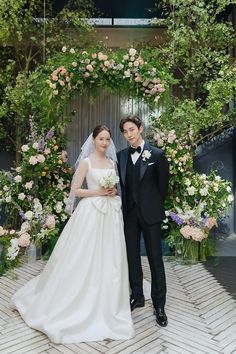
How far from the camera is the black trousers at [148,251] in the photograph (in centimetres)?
307

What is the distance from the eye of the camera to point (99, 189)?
10.4 ft

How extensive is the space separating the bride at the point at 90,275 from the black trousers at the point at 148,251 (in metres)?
0.13

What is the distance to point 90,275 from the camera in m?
2.92

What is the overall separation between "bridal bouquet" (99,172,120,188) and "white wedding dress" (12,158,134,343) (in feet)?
0.36

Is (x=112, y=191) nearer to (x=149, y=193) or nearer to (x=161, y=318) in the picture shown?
(x=149, y=193)

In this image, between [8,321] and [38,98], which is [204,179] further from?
[8,321]

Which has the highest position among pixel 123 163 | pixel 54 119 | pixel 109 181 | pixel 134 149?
pixel 54 119

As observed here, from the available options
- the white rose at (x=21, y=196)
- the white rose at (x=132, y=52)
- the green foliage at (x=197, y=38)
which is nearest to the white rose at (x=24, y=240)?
the white rose at (x=21, y=196)

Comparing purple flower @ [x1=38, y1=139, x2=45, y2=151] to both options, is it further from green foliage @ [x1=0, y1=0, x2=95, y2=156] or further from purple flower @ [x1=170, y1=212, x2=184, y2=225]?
purple flower @ [x1=170, y1=212, x2=184, y2=225]

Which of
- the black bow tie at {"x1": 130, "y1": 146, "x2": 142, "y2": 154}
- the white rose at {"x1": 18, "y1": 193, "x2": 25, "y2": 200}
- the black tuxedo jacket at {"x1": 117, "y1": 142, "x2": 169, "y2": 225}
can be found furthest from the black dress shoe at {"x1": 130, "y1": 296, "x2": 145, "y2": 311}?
the white rose at {"x1": 18, "y1": 193, "x2": 25, "y2": 200}

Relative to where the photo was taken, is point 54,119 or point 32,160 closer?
point 32,160

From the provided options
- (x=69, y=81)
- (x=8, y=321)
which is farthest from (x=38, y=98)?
(x=8, y=321)

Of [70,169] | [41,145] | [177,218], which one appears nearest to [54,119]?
[41,145]

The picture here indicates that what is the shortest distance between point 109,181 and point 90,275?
76 cm
